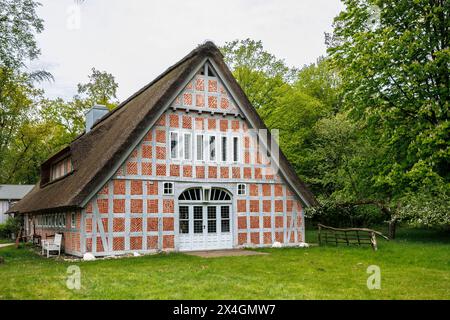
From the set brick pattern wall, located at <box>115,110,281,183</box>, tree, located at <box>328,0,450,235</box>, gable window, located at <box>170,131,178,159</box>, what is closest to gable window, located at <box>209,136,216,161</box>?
brick pattern wall, located at <box>115,110,281,183</box>

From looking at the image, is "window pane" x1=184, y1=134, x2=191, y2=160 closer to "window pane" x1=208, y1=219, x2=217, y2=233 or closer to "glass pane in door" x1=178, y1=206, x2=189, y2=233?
"glass pane in door" x1=178, y1=206, x2=189, y2=233

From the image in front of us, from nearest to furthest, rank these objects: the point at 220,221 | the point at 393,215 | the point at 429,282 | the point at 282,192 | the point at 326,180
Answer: the point at 429,282 → the point at 220,221 → the point at 282,192 → the point at 393,215 → the point at 326,180

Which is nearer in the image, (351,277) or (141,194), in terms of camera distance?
(351,277)

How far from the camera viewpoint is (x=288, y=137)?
34.4 metres

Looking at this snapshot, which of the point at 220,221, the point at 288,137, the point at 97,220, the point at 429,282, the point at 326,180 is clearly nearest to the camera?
the point at 429,282

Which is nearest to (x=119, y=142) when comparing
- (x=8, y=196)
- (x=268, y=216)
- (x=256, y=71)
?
(x=268, y=216)

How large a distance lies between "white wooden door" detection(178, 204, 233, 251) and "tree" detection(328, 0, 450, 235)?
719cm

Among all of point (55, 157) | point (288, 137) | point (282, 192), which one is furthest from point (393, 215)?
point (55, 157)

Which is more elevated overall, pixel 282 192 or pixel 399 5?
pixel 399 5

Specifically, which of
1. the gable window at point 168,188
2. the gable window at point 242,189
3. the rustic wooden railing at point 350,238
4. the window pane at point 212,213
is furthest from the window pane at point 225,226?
the rustic wooden railing at point 350,238

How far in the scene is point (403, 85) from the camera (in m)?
21.1

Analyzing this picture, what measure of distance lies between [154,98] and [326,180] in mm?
16030

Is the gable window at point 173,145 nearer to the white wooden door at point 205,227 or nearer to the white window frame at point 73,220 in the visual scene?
the white wooden door at point 205,227
